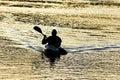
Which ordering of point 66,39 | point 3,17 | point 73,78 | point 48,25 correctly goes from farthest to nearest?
1. point 3,17
2. point 48,25
3. point 66,39
4. point 73,78

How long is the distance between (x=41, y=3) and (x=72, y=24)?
27.3 metres

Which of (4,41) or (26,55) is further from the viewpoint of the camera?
(4,41)

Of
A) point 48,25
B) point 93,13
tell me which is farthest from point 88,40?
point 93,13

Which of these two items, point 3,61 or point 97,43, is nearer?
point 3,61

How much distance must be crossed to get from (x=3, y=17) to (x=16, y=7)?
14.2 m

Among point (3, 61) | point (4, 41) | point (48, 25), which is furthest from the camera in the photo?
point (48, 25)

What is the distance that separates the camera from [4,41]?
42625 millimetres

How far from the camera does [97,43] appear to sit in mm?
43844

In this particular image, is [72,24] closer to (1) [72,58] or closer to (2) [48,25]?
(2) [48,25]

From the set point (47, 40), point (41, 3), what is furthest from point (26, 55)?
point (41, 3)

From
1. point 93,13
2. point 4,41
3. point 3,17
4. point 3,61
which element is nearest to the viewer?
point 3,61

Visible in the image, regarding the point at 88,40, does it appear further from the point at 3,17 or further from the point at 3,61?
the point at 3,17

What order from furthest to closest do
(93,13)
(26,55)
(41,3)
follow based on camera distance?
1. (41,3)
2. (93,13)
3. (26,55)

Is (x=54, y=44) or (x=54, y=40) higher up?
(x=54, y=40)
